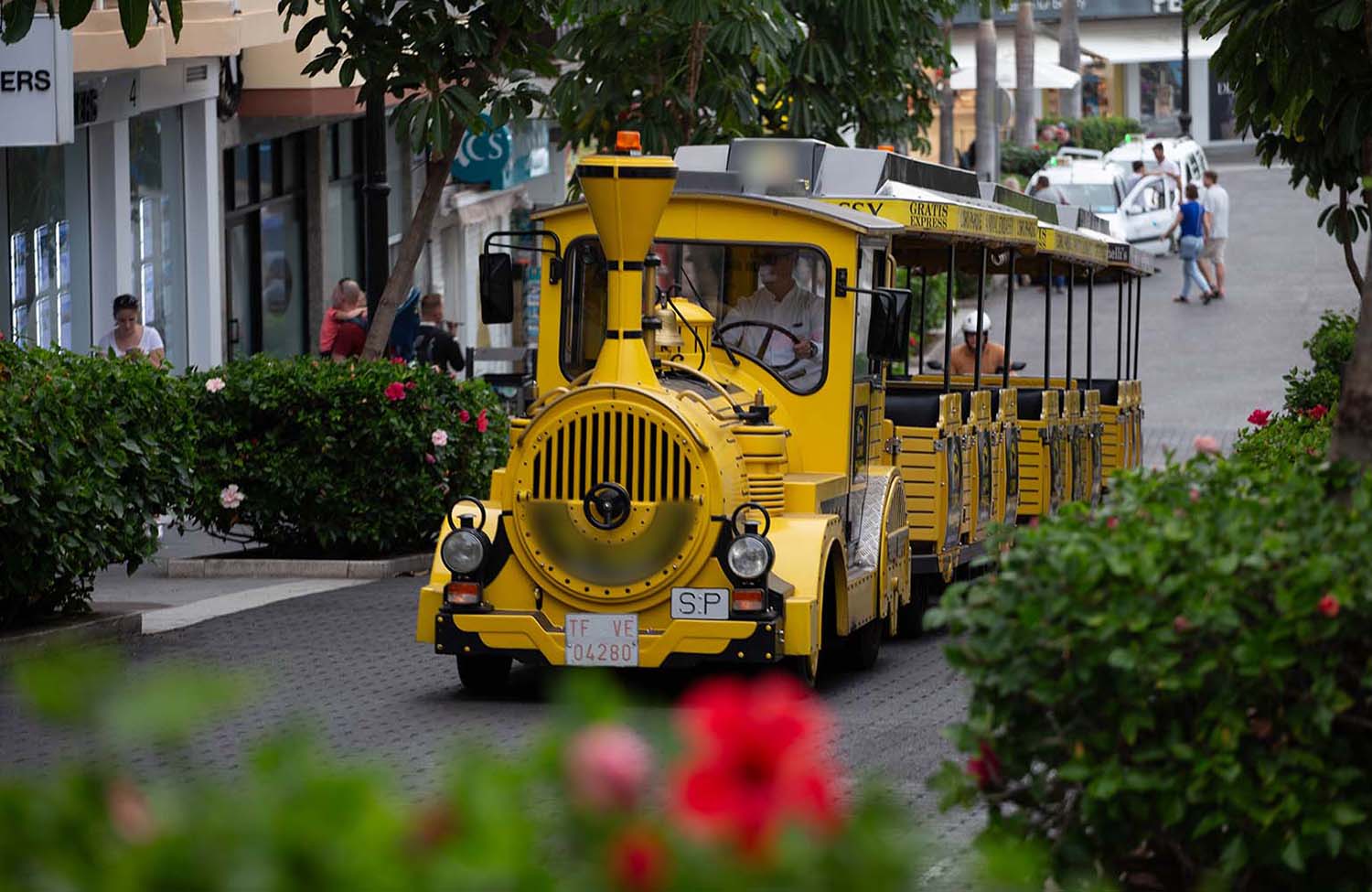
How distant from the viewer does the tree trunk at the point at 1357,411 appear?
18.3 feet

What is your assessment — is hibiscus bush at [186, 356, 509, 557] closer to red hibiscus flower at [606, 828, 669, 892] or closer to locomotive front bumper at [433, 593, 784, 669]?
locomotive front bumper at [433, 593, 784, 669]

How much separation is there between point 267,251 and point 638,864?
26620mm

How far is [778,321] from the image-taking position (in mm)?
12125

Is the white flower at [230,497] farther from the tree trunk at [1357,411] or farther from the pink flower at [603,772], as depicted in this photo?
the pink flower at [603,772]

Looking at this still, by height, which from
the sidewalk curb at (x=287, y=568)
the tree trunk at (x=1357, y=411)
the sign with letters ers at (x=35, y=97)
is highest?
the sign with letters ers at (x=35, y=97)

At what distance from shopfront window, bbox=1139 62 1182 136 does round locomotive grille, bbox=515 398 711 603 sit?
70.0 meters

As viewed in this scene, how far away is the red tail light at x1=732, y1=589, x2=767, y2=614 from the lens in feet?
34.5

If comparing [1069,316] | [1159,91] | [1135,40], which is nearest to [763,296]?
[1069,316]

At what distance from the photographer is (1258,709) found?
5012 millimetres

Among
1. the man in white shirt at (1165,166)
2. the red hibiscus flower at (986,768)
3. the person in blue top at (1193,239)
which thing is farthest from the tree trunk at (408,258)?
the man in white shirt at (1165,166)

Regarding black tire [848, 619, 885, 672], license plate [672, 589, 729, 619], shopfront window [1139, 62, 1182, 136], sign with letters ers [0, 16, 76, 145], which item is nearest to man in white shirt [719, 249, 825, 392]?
black tire [848, 619, 885, 672]

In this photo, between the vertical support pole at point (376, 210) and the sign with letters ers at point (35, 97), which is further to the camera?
the vertical support pole at point (376, 210)

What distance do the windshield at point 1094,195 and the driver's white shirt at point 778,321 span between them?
3257cm

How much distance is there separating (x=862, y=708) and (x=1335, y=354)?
611cm
